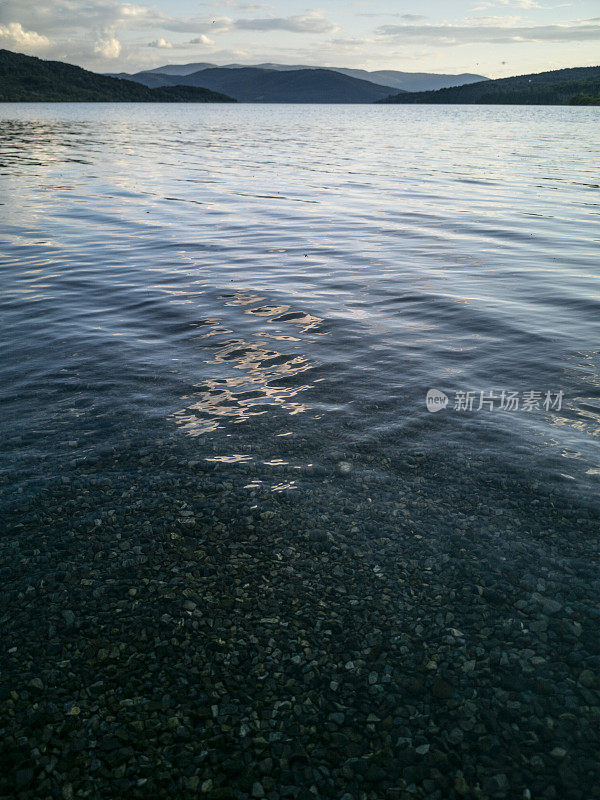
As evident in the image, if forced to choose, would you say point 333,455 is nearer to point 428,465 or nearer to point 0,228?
point 428,465

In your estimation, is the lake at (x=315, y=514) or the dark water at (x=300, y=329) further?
the dark water at (x=300, y=329)

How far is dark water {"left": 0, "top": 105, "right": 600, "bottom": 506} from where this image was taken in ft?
29.8

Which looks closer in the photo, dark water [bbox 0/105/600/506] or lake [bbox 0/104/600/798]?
lake [bbox 0/104/600/798]

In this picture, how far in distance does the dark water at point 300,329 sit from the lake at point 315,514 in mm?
86

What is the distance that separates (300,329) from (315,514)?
7453mm

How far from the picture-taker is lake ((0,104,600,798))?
190 inches

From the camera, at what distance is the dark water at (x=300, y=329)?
909cm

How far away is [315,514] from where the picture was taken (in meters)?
7.46

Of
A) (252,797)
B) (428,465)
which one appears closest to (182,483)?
(428,465)

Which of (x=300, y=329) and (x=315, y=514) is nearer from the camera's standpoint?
(x=315, y=514)

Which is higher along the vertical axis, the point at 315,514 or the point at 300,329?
the point at 300,329

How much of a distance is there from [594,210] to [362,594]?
30.6 metres

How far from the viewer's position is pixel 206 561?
6625 mm

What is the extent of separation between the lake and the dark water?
86 mm
